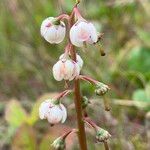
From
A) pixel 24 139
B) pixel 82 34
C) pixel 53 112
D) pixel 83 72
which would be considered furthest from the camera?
pixel 83 72

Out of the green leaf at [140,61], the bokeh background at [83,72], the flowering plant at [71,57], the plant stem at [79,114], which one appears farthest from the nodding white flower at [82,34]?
the green leaf at [140,61]

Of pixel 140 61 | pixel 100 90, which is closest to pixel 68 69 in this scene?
pixel 100 90

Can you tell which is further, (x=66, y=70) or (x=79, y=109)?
(x=79, y=109)

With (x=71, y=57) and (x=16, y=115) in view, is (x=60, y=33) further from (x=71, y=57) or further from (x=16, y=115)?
(x=16, y=115)

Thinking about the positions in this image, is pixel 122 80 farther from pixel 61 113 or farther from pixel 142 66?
pixel 61 113

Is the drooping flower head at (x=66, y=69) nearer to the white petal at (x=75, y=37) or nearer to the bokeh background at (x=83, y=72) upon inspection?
the white petal at (x=75, y=37)
